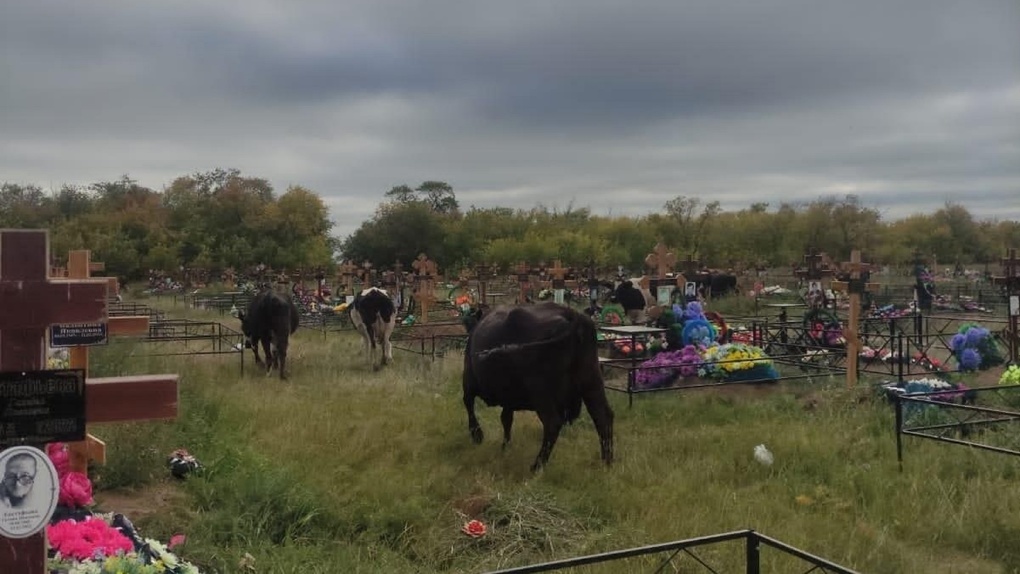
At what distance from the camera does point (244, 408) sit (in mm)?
10633

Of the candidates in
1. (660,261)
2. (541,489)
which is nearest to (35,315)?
(541,489)

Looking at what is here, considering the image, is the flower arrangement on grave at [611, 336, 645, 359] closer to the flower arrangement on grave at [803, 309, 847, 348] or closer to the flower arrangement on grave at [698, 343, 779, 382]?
the flower arrangement on grave at [698, 343, 779, 382]

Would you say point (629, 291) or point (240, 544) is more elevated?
point (629, 291)

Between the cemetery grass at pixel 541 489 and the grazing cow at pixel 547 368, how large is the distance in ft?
1.55

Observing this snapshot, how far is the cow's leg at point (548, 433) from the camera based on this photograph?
320 inches

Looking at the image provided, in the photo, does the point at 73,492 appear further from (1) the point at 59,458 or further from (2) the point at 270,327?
(2) the point at 270,327

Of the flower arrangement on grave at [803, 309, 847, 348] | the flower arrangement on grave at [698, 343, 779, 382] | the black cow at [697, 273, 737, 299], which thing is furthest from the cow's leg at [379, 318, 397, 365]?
the black cow at [697, 273, 737, 299]

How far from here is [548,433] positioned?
8.20 metres

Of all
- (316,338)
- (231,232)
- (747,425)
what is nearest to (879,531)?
(747,425)

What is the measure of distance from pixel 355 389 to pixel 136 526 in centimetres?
692

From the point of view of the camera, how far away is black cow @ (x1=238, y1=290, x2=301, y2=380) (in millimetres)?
15031

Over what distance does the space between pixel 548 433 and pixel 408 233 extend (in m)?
55.2

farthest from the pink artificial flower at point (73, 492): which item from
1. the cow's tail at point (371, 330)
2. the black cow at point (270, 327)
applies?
the cow's tail at point (371, 330)

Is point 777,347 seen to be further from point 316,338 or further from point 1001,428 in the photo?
point 316,338
